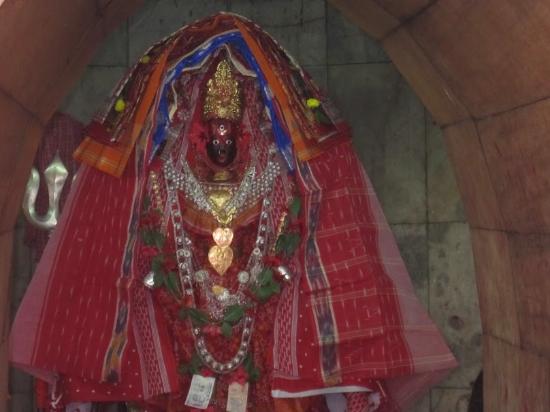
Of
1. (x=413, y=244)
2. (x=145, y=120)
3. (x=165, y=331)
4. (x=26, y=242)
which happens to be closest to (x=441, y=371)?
(x=413, y=244)

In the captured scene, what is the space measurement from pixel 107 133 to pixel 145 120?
16 cm

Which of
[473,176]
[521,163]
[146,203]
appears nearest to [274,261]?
[146,203]

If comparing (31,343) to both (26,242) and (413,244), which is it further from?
(413,244)

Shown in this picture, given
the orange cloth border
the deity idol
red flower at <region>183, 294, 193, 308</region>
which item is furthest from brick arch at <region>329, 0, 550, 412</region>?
red flower at <region>183, 294, 193, 308</region>

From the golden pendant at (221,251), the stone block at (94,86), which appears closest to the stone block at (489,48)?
the golden pendant at (221,251)

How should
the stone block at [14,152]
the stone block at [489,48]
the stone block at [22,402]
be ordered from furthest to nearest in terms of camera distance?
the stone block at [22,402], the stone block at [14,152], the stone block at [489,48]

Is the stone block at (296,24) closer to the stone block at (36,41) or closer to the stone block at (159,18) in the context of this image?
the stone block at (159,18)

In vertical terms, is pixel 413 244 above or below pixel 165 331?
above

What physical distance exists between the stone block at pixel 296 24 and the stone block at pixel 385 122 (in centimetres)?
13

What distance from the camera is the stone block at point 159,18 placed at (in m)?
5.18

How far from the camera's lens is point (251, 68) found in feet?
14.6

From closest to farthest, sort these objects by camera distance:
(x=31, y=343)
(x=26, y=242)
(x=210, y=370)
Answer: (x=31, y=343)
(x=210, y=370)
(x=26, y=242)

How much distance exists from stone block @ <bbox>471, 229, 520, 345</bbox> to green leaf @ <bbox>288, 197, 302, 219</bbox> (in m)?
0.76

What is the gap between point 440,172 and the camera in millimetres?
5082
